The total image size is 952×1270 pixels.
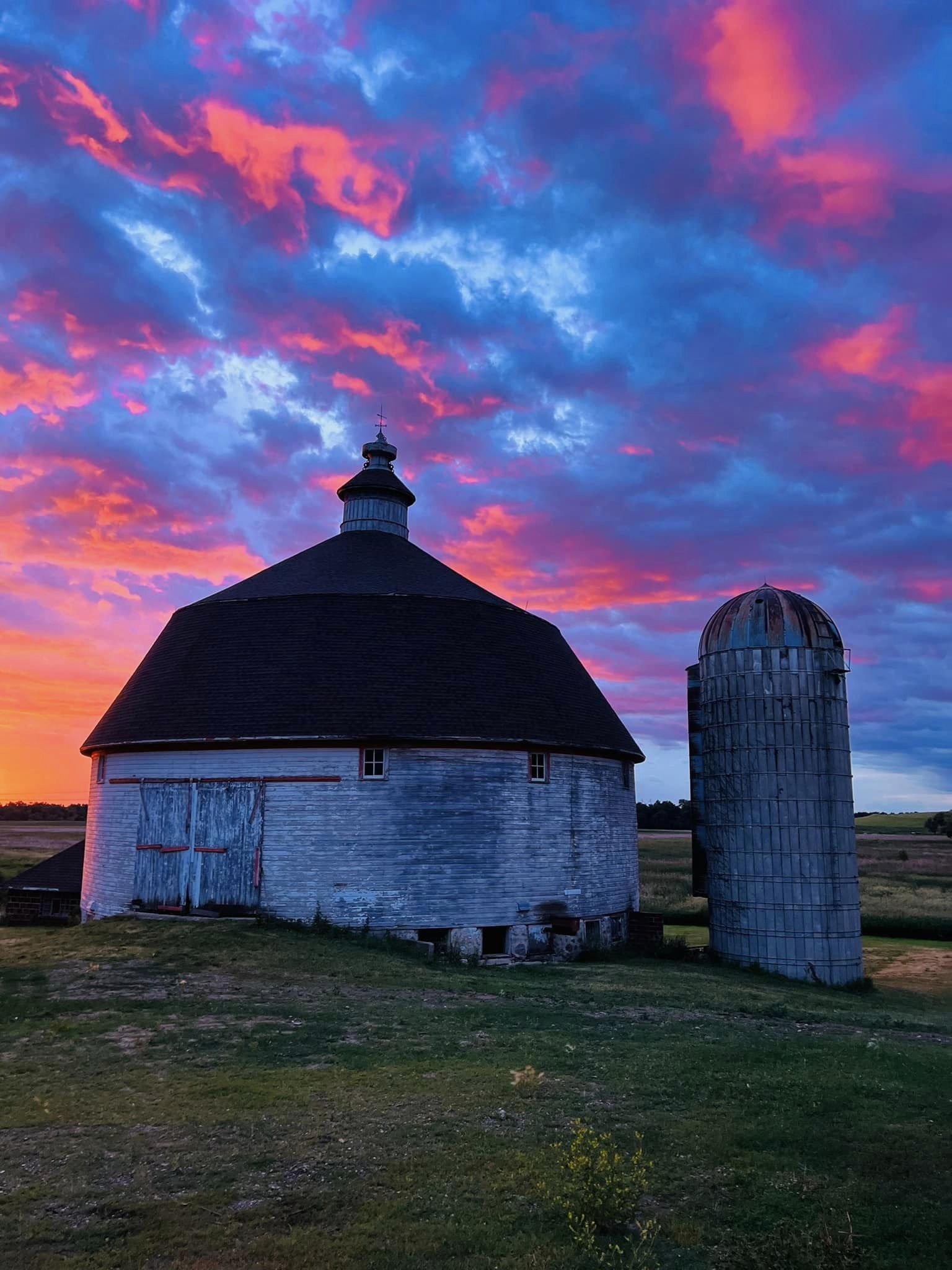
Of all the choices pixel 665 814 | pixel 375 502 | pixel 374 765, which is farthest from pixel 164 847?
pixel 665 814

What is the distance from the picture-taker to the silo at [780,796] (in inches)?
808

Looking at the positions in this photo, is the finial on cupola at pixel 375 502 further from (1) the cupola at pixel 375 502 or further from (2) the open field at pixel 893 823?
(2) the open field at pixel 893 823

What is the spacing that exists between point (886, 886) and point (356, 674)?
3512cm

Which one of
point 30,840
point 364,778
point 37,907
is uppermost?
point 364,778

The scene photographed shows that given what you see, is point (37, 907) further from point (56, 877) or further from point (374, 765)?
point (374, 765)

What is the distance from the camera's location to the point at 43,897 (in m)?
26.8

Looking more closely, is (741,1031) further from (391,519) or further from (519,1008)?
(391,519)

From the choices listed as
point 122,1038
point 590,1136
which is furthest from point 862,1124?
point 122,1038

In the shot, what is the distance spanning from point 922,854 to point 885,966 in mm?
45016

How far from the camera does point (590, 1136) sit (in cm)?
736

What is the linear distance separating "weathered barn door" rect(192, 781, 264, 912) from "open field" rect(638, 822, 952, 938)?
2042 centimetres

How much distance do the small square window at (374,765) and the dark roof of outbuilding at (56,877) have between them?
1333 centimetres

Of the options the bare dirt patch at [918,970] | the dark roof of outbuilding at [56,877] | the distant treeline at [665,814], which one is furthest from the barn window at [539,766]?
the distant treeline at [665,814]

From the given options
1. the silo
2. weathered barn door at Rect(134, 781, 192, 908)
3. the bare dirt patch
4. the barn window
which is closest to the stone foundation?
the barn window
